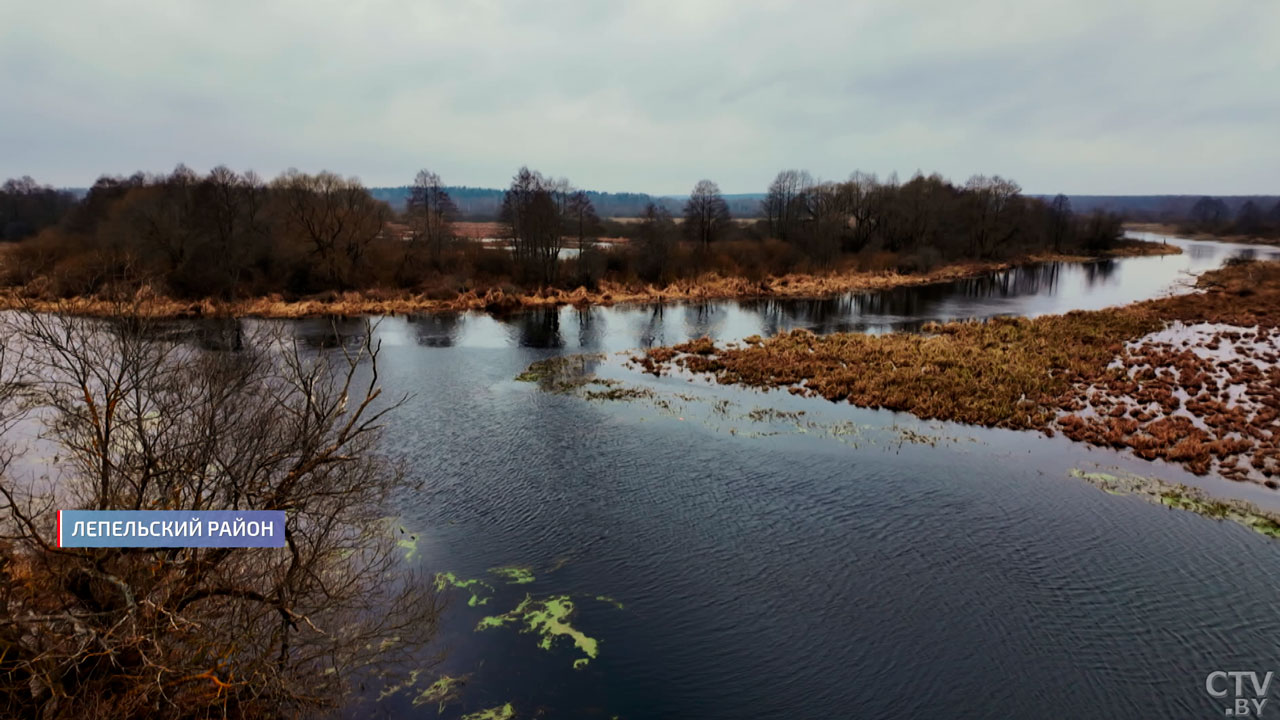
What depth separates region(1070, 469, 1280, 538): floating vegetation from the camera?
603 inches

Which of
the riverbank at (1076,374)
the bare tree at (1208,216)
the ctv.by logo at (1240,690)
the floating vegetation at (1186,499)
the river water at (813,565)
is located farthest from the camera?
the bare tree at (1208,216)

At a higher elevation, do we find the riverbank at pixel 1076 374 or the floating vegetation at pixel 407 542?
the riverbank at pixel 1076 374

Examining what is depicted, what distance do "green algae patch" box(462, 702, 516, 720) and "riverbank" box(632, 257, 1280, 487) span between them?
18526 mm

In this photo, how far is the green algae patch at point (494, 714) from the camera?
9859 mm

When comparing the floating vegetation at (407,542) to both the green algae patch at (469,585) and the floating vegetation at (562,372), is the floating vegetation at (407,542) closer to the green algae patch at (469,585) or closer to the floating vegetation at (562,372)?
the green algae patch at (469,585)

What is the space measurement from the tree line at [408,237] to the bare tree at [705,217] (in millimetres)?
177

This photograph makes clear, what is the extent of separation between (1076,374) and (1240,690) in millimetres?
19250

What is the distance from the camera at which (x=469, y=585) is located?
43.0ft

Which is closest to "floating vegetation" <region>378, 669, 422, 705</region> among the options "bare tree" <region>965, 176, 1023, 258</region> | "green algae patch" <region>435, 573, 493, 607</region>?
"green algae patch" <region>435, 573, 493, 607</region>

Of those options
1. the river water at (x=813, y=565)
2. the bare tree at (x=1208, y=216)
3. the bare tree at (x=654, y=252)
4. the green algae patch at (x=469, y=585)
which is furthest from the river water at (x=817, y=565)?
the bare tree at (x=1208, y=216)

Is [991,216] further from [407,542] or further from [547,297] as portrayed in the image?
[407,542]

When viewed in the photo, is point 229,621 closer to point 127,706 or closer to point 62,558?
point 127,706

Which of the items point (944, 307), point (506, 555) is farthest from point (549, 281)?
point (506, 555)

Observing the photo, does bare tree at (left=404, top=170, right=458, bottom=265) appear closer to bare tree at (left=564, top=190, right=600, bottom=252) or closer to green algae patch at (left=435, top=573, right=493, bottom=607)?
bare tree at (left=564, top=190, right=600, bottom=252)
